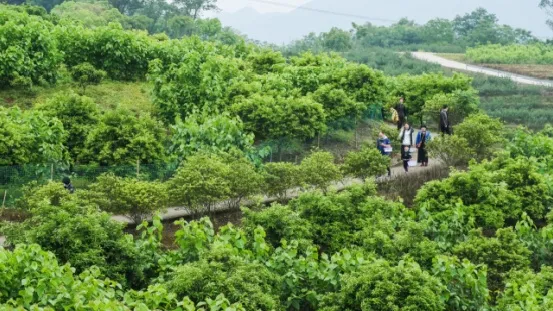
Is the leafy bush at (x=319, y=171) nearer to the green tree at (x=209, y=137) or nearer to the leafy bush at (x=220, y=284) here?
the green tree at (x=209, y=137)

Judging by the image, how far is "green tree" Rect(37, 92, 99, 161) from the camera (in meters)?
19.6

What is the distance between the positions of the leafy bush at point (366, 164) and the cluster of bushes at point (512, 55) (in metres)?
34.7

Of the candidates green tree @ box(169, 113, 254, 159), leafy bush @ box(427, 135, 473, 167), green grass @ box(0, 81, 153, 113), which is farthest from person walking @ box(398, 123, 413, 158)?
green grass @ box(0, 81, 153, 113)

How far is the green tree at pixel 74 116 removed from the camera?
1962 cm

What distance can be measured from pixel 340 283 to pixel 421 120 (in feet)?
49.9

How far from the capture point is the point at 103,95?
25125 millimetres

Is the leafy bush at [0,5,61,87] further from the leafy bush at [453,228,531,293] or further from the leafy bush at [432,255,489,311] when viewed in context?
the leafy bush at [432,255,489,311]

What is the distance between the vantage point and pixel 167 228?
57.3ft

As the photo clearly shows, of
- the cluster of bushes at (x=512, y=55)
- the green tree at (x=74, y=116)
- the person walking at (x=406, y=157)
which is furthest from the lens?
the cluster of bushes at (x=512, y=55)

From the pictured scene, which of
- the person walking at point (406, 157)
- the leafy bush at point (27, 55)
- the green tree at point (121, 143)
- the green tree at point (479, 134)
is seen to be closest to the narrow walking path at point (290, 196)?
the person walking at point (406, 157)

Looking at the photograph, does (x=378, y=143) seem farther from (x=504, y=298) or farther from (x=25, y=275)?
(x=25, y=275)

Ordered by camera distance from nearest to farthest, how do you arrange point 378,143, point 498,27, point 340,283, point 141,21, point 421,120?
point 340,283, point 378,143, point 421,120, point 141,21, point 498,27

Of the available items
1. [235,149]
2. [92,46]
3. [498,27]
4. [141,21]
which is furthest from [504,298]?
[498,27]

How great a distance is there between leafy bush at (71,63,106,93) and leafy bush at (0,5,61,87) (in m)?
0.64
